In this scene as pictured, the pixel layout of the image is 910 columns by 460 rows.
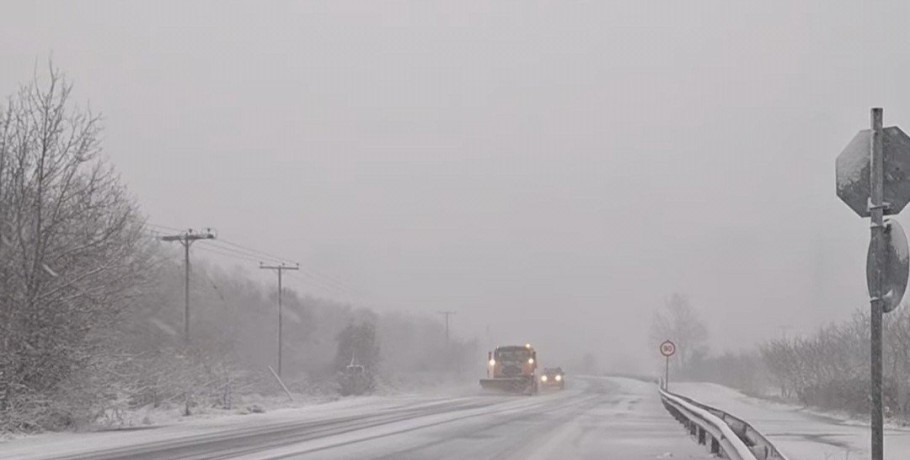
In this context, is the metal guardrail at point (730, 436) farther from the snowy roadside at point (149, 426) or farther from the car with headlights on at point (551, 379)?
the car with headlights on at point (551, 379)

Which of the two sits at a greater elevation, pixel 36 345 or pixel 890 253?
pixel 890 253

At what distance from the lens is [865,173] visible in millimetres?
7480

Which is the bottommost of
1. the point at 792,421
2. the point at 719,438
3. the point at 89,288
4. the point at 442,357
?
the point at 442,357

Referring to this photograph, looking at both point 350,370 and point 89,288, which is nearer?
point 89,288

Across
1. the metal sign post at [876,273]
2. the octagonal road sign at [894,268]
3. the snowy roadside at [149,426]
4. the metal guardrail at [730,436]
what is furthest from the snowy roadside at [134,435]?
the octagonal road sign at [894,268]

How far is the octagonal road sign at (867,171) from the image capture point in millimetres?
7238

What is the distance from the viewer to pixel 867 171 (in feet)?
24.5

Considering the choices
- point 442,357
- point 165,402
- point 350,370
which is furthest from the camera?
point 442,357

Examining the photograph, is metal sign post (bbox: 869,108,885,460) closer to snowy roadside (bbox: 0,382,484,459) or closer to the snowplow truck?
snowy roadside (bbox: 0,382,484,459)

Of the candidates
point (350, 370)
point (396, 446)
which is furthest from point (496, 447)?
point (350, 370)

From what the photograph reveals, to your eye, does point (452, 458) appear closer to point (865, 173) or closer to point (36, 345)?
point (865, 173)

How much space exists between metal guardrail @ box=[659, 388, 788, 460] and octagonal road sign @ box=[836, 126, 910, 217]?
4.74 metres

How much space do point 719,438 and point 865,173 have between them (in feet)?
32.7

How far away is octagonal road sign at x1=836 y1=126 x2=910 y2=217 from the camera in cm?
724
